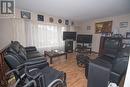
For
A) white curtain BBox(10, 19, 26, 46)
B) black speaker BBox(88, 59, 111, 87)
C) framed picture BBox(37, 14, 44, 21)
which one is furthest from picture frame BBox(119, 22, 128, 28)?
white curtain BBox(10, 19, 26, 46)

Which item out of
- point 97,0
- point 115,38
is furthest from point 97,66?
point 115,38

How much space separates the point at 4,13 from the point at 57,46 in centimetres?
350

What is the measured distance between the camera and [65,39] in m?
5.26

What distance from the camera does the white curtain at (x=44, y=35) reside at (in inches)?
157

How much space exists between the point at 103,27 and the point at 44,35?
10.8 feet

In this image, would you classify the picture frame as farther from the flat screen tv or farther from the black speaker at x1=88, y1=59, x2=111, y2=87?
the black speaker at x1=88, y1=59, x2=111, y2=87

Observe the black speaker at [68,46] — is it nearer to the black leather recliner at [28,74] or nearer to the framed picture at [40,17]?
the framed picture at [40,17]

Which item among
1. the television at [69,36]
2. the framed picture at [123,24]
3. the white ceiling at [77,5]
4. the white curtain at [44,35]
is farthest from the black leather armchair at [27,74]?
the framed picture at [123,24]

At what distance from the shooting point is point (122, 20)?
4.21 meters

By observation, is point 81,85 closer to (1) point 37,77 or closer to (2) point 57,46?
(1) point 37,77

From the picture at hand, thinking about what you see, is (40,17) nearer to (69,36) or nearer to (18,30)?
(18,30)

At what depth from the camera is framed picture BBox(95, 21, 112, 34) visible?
468 cm

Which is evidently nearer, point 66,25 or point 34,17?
point 34,17

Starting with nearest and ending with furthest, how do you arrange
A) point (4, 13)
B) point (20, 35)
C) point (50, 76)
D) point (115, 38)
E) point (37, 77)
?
point (37, 77) < point (50, 76) < point (4, 13) < point (20, 35) < point (115, 38)
